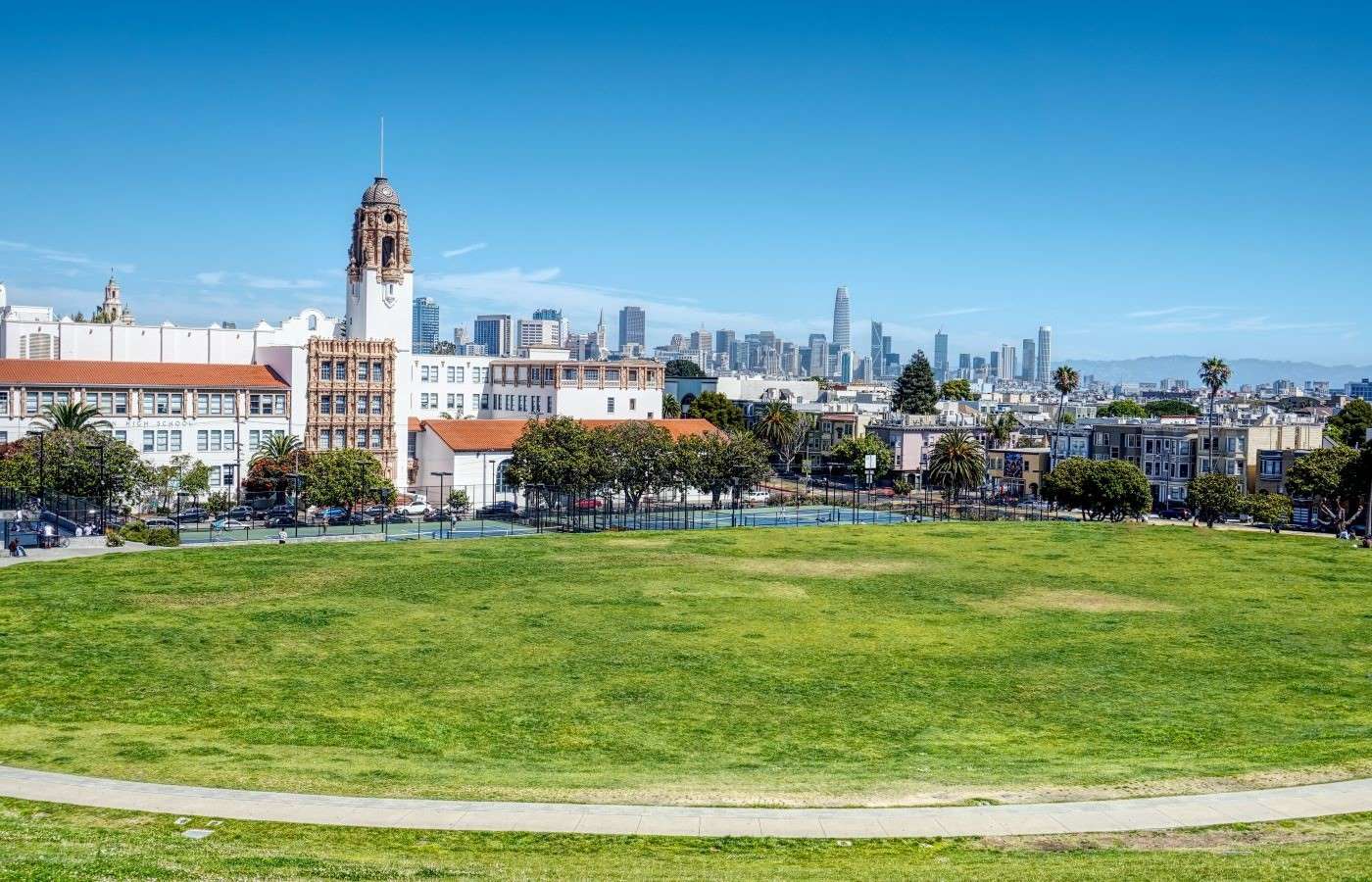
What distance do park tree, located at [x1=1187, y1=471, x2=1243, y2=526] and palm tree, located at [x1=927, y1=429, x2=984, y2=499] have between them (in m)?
15.6

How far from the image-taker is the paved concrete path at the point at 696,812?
62.2ft

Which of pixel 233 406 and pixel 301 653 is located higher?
pixel 233 406

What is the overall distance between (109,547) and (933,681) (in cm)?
3816

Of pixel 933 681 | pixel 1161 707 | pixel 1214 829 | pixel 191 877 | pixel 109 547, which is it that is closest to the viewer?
pixel 191 877

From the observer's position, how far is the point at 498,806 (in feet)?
65.7

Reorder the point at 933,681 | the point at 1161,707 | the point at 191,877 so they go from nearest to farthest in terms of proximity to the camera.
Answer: the point at 191,877 → the point at 1161,707 → the point at 933,681

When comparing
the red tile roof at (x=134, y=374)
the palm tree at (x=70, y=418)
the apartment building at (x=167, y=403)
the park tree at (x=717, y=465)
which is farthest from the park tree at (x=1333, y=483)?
the palm tree at (x=70, y=418)

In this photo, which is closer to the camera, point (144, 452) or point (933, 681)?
point (933, 681)

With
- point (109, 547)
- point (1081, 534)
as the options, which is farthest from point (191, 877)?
point (1081, 534)

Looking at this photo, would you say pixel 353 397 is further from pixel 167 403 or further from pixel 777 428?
pixel 777 428

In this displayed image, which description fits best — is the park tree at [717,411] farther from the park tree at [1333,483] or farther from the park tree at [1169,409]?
the park tree at [1169,409]

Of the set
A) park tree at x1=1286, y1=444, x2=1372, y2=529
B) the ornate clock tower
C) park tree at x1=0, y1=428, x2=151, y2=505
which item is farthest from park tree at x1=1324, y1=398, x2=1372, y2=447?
park tree at x1=0, y1=428, x2=151, y2=505

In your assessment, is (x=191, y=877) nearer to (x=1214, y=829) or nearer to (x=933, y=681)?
(x=1214, y=829)

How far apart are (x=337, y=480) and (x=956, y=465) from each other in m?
47.0
